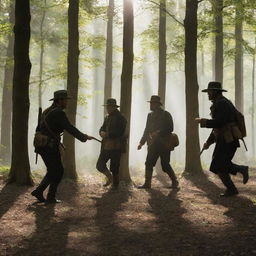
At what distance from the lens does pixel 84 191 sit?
30.1 ft

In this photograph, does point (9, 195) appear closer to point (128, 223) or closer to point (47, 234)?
point (47, 234)

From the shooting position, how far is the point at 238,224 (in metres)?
5.48

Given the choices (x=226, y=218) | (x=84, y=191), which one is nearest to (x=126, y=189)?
(x=84, y=191)

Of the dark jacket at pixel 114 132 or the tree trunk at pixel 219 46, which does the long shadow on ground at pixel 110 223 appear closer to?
the dark jacket at pixel 114 132

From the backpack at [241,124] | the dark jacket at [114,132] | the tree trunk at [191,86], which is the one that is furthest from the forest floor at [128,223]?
the tree trunk at [191,86]

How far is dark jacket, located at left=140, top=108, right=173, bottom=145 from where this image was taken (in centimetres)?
955

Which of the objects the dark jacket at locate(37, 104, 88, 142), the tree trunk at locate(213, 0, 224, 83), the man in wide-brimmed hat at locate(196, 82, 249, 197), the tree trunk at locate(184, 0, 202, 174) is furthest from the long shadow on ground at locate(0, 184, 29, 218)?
the tree trunk at locate(213, 0, 224, 83)

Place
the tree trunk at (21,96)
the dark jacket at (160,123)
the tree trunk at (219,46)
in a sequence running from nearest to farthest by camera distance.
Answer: the tree trunk at (21,96), the dark jacket at (160,123), the tree trunk at (219,46)

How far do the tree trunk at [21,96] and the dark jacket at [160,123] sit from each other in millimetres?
2929

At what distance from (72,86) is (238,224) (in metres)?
6.83

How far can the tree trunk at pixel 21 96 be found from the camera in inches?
356

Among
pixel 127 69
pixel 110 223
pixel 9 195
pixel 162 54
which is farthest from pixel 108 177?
pixel 162 54

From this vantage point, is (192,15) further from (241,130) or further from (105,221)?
(105,221)

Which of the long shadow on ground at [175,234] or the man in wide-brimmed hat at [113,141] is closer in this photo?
the long shadow on ground at [175,234]
